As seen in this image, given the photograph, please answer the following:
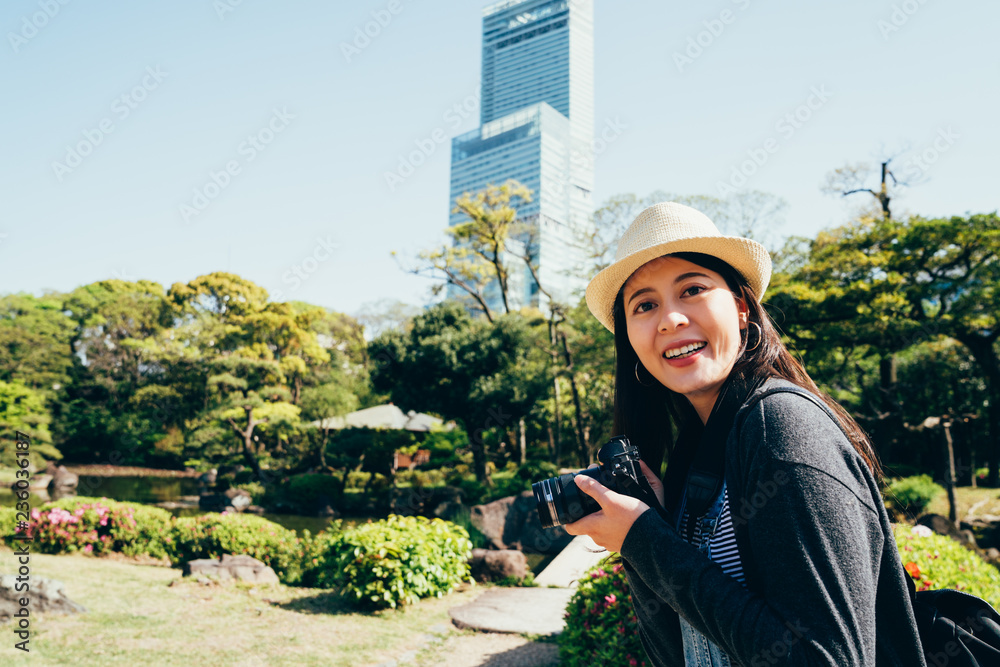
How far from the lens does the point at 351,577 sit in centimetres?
541

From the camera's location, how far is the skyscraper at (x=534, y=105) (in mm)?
→ 32481

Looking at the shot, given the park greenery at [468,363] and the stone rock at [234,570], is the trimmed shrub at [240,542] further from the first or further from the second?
the park greenery at [468,363]

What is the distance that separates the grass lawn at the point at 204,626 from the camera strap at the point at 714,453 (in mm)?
3688

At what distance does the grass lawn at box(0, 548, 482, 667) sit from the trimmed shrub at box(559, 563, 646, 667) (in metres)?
1.48

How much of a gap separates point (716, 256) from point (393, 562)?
16.2 feet

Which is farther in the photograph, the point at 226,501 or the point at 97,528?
the point at 226,501

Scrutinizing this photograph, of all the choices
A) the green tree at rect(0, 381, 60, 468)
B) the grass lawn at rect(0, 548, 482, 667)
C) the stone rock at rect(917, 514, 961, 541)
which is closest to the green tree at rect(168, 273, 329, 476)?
the green tree at rect(0, 381, 60, 468)

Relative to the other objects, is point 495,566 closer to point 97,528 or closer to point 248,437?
point 97,528

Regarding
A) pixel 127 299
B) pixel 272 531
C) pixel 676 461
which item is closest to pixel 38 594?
pixel 272 531

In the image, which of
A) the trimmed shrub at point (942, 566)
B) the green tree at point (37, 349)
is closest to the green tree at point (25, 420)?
the green tree at point (37, 349)

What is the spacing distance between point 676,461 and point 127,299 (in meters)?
28.5

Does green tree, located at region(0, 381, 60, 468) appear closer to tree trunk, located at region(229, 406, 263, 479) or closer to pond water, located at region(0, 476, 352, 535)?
pond water, located at region(0, 476, 352, 535)

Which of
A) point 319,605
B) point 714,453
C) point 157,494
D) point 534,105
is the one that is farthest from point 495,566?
point 534,105

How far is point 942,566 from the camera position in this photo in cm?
248
